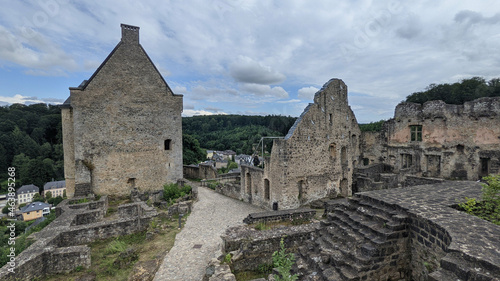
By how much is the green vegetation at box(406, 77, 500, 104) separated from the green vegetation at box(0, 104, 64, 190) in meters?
81.0

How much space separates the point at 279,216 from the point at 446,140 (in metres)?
16.8

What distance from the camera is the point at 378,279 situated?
5.07 m

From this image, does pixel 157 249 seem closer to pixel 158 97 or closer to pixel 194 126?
pixel 158 97

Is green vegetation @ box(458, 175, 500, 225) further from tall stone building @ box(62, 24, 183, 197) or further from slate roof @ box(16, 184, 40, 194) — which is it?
slate roof @ box(16, 184, 40, 194)

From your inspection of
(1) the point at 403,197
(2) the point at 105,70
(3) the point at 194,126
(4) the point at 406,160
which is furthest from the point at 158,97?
(3) the point at 194,126

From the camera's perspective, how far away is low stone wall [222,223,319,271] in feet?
25.1

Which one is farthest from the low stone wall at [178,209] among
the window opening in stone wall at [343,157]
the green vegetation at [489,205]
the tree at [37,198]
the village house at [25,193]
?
the village house at [25,193]

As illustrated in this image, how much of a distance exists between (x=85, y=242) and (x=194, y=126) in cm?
9613

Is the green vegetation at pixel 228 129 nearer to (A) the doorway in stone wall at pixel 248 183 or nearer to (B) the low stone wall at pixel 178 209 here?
(A) the doorway in stone wall at pixel 248 183

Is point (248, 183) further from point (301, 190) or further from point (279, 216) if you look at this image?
point (279, 216)

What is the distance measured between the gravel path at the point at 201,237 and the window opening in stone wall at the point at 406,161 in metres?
15.6

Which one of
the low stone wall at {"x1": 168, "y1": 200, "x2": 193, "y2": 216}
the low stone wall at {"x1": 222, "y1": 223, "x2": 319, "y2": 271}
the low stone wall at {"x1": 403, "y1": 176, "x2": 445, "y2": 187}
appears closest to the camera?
the low stone wall at {"x1": 222, "y1": 223, "x2": 319, "y2": 271}

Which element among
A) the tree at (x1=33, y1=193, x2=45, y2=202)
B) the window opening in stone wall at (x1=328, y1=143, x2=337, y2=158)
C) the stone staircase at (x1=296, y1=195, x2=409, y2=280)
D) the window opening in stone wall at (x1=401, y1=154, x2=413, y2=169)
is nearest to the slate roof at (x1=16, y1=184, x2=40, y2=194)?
the tree at (x1=33, y1=193, x2=45, y2=202)

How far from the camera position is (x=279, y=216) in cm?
1047
